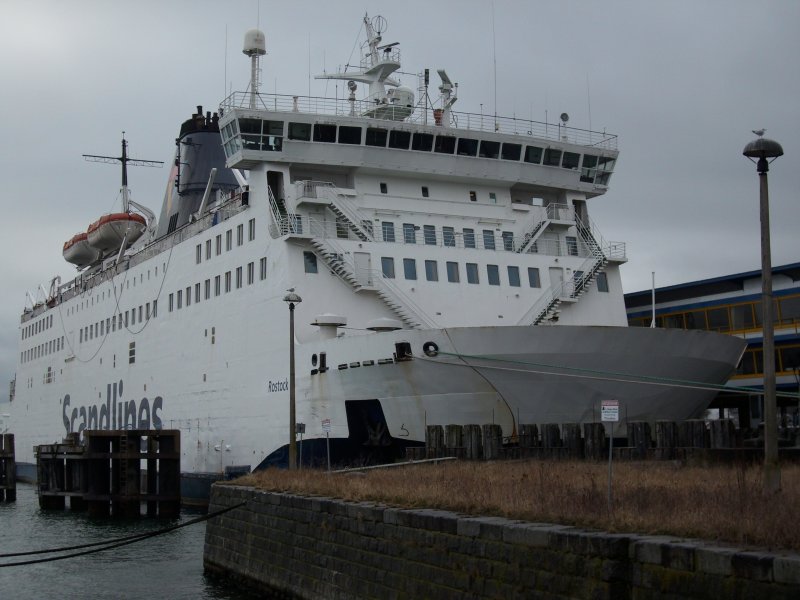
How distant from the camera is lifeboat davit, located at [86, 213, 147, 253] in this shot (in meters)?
48.8

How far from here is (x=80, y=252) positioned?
52.5 meters

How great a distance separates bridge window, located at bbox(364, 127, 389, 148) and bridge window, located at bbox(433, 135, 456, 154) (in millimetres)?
1553

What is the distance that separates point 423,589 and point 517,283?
17415 mm

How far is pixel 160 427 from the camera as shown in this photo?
35.6 meters

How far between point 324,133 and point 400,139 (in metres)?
2.22

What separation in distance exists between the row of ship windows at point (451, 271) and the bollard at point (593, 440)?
9.02 m

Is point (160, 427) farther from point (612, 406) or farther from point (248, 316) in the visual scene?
point (612, 406)

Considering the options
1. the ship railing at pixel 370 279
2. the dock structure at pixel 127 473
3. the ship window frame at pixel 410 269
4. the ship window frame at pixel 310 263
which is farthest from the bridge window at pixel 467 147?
the dock structure at pixel 127 473

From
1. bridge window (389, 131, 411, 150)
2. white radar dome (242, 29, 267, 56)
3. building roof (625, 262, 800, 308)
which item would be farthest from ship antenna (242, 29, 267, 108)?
building roof (625, 262, 800, 308)

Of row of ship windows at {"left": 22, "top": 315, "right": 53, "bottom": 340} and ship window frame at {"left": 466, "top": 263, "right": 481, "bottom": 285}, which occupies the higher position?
row of ship windows at {"left": 22, "top": 315, "right": 53, "bottom": 340}

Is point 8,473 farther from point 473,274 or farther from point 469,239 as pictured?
point 473,274

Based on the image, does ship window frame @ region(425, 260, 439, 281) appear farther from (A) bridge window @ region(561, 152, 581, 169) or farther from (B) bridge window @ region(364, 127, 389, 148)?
(A) bridge window @ region(561, 152, 581, 169)

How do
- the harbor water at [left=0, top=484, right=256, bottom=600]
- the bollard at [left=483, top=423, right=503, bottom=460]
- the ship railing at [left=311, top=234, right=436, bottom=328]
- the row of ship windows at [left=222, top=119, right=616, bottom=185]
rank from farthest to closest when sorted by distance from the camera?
the row of ship windows at [left=222, top=119, right=616, bottom=185]
the ship railing at [left=311, top=234, right=436, bottom=328]
the bollard at [left=483, top=423, right=503, bottom=460]
the harbor water at [left=0, top=484, right=256, bottom=600]

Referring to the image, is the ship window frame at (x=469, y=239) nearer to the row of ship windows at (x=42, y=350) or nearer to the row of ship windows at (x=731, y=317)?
the row of ship windows at (x=731, y=317)
